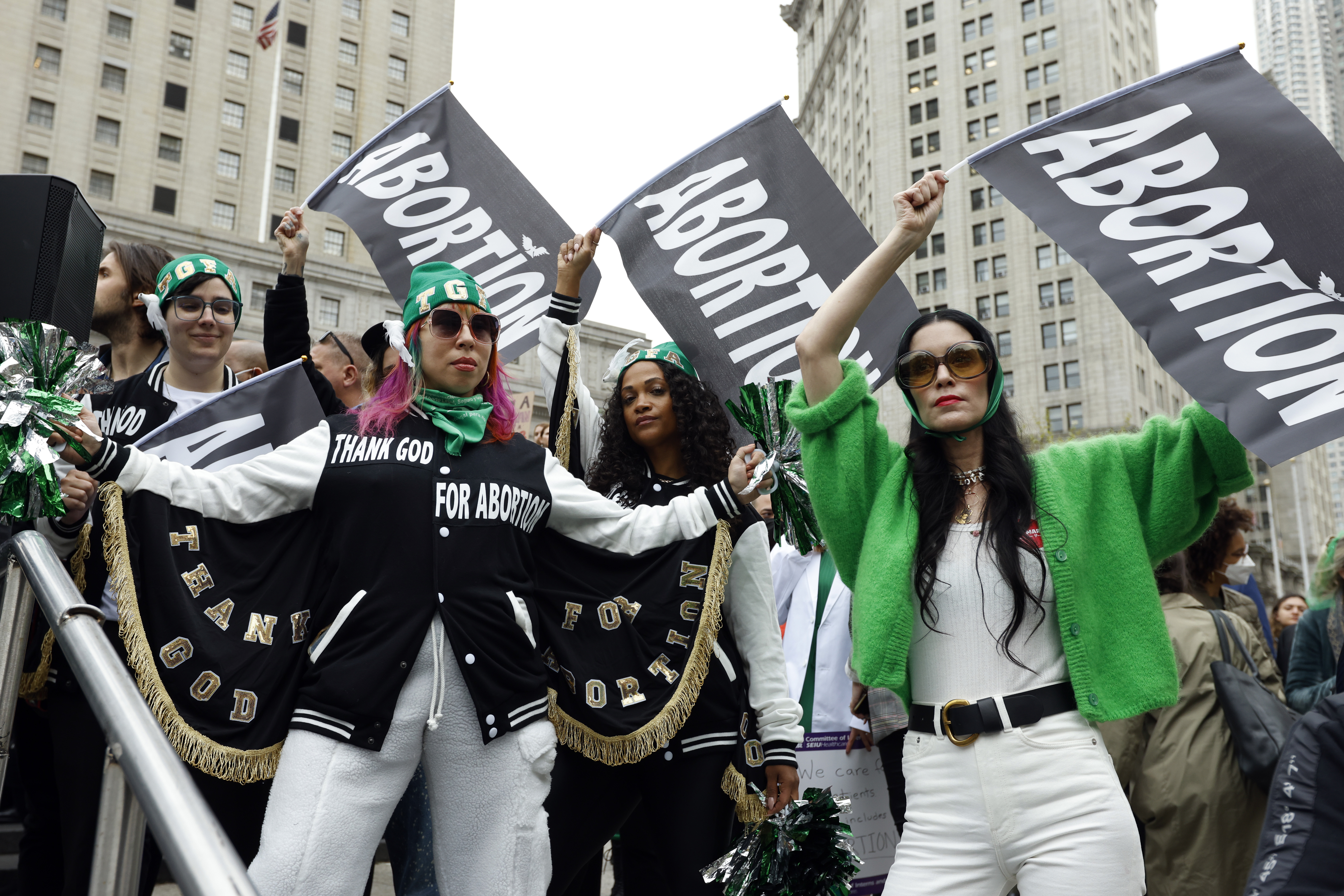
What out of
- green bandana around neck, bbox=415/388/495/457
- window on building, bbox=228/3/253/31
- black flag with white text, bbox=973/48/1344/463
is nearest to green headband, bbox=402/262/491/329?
green bandana around neck, bbox=415/388/495/457

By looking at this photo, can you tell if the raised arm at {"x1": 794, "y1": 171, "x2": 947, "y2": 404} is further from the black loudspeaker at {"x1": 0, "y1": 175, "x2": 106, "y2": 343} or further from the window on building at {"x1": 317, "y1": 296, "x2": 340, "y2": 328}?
the window on building at {"x1": 317, "y1": 296, "x2": 340, "y2": 328}

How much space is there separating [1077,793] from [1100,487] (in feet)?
2.56

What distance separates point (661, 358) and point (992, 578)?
1942 millimetres

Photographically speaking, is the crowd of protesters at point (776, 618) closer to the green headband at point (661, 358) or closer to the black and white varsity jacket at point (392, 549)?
the black and white varsity jacket at point (392, 549)

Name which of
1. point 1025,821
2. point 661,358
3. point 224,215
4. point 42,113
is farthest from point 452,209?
point 42,113

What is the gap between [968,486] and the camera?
9.21ft

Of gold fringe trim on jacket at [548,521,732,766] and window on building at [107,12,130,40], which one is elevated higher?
window on building at [107,12,130,40]

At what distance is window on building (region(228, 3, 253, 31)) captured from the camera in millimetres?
47000

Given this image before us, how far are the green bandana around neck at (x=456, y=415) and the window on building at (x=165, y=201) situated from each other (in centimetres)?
4613

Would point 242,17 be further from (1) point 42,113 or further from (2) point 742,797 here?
(2) point 742,797

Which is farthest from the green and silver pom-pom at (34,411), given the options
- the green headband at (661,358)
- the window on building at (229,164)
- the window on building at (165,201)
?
the window on building at (229,164)

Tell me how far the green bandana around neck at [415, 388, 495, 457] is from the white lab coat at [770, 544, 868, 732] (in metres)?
2.00

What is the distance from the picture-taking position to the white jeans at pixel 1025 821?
2.35 metres

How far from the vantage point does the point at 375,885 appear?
19.2ft
